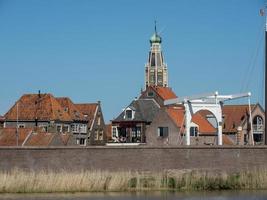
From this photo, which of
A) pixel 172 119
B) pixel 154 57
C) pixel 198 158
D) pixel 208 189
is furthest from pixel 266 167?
pixel 154 57

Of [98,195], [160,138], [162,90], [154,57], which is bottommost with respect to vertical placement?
[98,195]

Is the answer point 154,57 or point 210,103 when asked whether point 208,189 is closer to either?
point 210,103

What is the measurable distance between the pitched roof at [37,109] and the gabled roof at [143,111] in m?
8.15

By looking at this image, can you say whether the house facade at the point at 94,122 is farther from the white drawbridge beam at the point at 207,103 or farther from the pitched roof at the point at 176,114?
the white drawbridge beam at the point at 207,103

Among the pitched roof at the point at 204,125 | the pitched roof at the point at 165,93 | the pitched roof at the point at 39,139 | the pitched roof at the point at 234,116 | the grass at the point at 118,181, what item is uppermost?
the pitched roof at the point at 165,93

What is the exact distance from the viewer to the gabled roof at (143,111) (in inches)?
2827

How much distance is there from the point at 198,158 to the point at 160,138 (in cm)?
2340

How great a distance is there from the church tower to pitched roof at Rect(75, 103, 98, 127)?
131ft

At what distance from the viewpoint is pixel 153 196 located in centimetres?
3228

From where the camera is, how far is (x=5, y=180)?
32938 mm

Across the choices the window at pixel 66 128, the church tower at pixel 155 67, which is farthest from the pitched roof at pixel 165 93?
the church tower at pixel 155 67

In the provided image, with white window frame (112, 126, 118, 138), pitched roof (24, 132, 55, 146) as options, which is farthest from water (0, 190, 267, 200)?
white window frame (112, 126, 118, 138)

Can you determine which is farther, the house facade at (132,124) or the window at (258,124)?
the house facade at (132,124)

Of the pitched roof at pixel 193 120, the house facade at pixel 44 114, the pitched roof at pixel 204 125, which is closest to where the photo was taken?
the pitched roof at pixel 193 120
